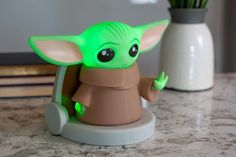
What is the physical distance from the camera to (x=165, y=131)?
0.70 m

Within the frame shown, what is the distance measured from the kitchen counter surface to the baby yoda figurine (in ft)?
0.17

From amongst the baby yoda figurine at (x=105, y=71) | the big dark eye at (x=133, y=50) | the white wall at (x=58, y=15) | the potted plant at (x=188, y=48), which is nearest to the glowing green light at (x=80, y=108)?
the baby yoda figurine at (x=105, y=71)

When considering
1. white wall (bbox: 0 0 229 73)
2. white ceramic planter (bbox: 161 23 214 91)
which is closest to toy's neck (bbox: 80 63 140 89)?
white ceramic planter (bbox: 161 23 214 91)

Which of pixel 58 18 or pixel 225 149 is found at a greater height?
pixel 58 18

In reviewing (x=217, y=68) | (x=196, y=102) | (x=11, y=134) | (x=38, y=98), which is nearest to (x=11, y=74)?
(x=38, y=98)

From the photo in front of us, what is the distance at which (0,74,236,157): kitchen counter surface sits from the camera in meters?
0.61

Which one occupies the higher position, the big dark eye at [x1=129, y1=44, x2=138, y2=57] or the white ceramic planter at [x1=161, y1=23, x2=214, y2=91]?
the big dark eye at [x1=129, y1=44, x2=138, y2=57]

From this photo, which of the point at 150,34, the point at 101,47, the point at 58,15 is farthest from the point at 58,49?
the point at 58,15

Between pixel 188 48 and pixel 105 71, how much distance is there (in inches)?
13.6

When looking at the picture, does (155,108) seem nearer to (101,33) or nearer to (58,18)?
(101,33)

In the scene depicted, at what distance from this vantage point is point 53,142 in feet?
2.13

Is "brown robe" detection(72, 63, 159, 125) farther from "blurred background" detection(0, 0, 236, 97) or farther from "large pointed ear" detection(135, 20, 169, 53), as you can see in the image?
"blurred background" detection(0, 0, 236, 97)

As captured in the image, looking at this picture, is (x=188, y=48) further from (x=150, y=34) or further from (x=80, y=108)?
(x=80, y=108)

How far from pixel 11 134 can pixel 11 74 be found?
0.21m
